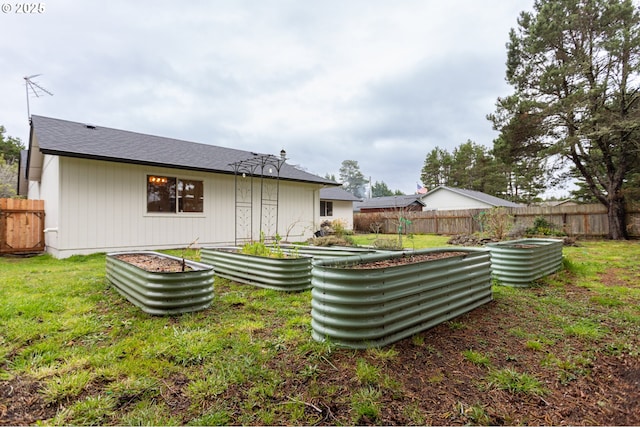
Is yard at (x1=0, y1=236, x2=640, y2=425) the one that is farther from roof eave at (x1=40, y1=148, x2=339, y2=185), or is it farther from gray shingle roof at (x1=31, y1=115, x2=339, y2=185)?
gray shingle roof at (x1=31, y1=115, x2=339, y2=185)

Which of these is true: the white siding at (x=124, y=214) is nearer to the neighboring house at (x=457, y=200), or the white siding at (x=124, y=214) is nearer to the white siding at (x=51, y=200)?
the white siding at (x=51, y=200)

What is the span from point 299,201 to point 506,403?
35.7 ft

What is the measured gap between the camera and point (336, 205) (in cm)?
2153

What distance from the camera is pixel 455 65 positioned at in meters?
10.7

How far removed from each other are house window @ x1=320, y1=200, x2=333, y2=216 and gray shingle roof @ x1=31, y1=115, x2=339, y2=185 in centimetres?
804

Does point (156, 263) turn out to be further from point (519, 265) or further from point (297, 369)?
point (519, 265)

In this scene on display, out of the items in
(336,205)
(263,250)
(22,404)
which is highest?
(336,205)

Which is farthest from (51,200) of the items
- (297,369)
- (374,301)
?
(374,301)

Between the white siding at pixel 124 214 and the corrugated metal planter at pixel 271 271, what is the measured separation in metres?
2.06

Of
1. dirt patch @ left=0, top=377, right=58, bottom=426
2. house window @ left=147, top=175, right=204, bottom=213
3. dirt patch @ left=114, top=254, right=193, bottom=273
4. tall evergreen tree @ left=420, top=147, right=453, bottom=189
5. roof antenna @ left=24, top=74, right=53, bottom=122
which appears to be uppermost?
tall evergreen tree @ left=420, top=147, right=453, bottom=189

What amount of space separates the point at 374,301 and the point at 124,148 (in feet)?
31.4

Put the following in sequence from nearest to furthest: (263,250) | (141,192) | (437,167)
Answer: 1. (263,250)
2. (141,192)
3. (437,167)

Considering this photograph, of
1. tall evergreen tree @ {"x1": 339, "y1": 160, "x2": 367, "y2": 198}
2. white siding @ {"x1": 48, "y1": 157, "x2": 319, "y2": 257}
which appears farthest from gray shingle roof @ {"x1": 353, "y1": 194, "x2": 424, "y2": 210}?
tall evergreen tree @ {"x1": 339, "y1": 160, "x2": 367, "y2": 198}

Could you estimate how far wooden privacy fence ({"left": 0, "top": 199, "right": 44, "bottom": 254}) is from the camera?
858 centimetres
